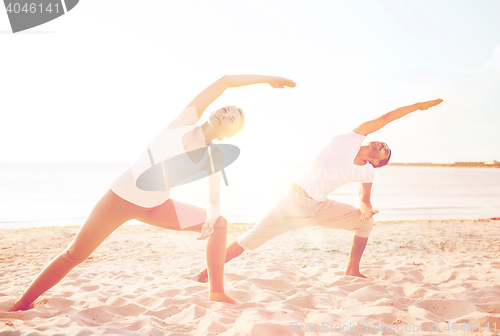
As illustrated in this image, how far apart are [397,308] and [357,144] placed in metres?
1.65

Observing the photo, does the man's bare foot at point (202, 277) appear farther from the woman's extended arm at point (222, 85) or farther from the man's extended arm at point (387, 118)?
the man's extended arm at point (387, 118)

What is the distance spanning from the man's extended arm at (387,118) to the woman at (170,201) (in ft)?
4.65

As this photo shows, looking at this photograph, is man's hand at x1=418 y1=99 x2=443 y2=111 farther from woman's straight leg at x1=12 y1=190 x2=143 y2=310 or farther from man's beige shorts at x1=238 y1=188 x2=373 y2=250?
woman's straight leg at x1=12 y1=190 x2=143 y2=310

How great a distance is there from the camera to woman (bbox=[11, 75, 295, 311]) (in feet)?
8.84

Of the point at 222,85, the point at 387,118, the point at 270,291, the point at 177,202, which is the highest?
the point at 222,85

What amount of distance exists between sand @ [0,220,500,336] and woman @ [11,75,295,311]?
408 millimetres

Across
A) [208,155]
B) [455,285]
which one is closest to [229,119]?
[208,155]

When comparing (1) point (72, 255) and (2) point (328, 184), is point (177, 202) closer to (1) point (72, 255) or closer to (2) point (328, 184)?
(1) point (72, 255)

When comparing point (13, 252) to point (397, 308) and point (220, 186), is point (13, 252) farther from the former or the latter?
point (397, 308)

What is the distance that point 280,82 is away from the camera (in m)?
3.12

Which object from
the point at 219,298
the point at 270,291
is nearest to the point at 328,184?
the point at 270,291

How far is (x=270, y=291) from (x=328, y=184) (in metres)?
1.26

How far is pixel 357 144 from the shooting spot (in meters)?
3.77

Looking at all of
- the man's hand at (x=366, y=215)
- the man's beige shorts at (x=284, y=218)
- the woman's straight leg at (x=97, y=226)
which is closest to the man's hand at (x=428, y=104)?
the man's hand at (x=366, y=215)
